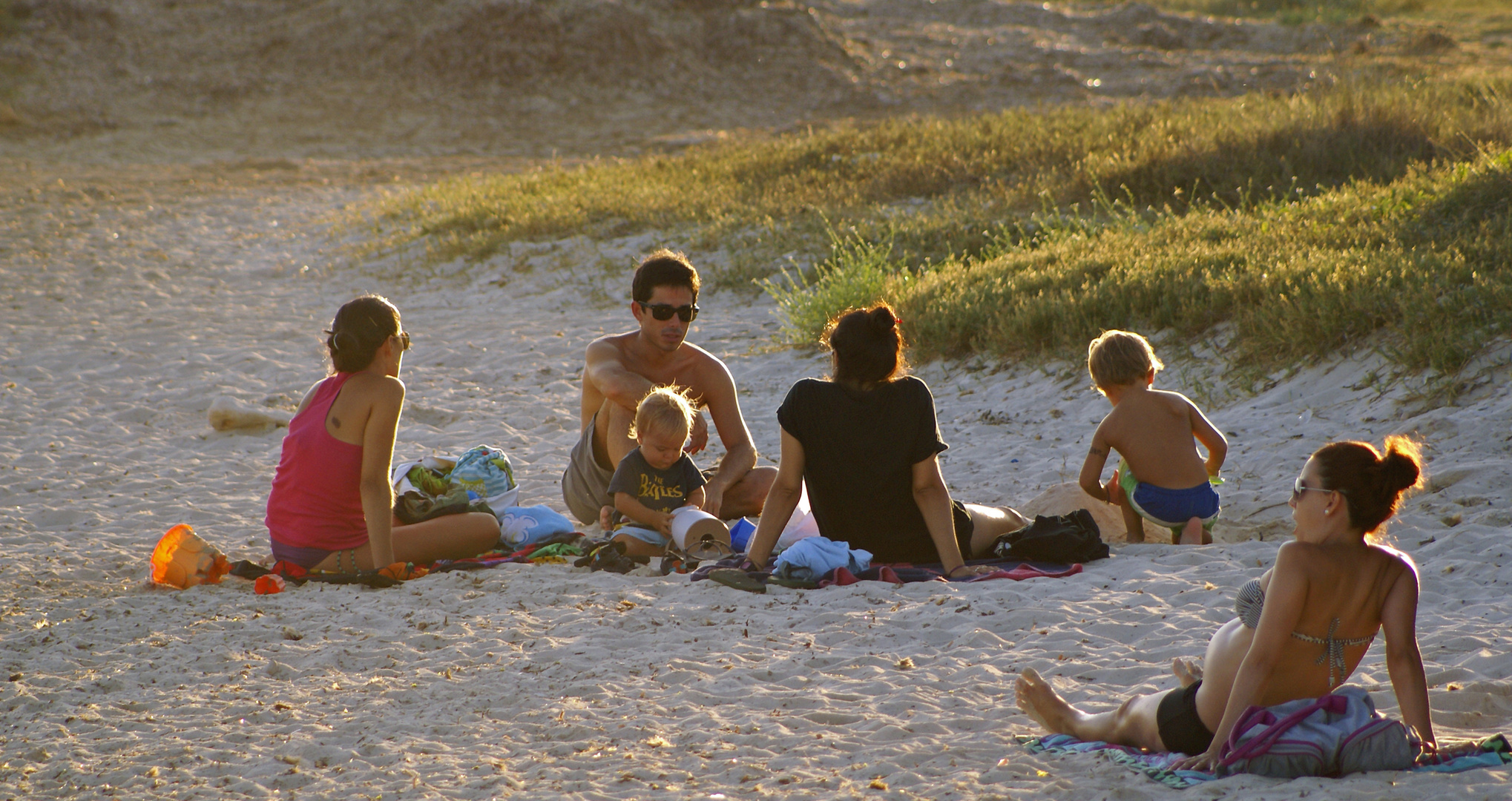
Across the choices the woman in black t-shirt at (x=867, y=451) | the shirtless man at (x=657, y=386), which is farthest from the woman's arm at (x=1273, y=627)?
the shirtless man at (x=657, y=386)

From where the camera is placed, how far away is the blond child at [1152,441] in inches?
191

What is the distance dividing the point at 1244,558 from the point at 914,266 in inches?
234

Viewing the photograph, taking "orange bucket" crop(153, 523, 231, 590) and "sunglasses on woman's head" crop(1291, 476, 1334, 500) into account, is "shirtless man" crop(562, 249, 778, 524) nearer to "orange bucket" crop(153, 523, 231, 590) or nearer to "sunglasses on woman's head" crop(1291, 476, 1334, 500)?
"orange bucket" crop(153, 523, 231, 590)

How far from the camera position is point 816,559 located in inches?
181

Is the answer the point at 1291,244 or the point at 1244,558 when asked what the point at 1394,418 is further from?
the point at 1291,244

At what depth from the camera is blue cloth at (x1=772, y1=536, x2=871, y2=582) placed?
15.1 feet

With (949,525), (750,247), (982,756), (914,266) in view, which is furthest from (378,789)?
(750,247)

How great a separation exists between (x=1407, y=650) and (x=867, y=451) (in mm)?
2083

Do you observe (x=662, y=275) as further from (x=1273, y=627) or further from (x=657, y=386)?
(x=1273, y=627)

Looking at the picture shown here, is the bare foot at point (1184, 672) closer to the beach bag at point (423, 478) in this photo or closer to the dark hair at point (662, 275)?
the dark hair at point (662, 275)

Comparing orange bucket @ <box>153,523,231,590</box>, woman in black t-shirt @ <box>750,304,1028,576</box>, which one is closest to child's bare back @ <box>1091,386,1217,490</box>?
woman in black t-shirt @ <box>750,304,1028,576</box>

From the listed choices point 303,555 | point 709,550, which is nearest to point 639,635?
point 709,550

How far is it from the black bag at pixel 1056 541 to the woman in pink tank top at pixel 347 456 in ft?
7.94

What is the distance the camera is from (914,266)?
33.8 ft
